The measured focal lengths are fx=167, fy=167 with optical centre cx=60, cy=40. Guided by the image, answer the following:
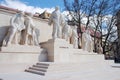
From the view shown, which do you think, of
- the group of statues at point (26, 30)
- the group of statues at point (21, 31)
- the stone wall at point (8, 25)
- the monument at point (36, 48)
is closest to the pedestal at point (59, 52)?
the monument at point (36, 48)

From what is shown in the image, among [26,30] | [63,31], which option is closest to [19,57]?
[26,30]

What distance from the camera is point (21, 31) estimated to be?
1125 cm

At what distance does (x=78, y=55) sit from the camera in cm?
1241

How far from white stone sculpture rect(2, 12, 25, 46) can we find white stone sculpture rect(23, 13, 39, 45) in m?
0.38

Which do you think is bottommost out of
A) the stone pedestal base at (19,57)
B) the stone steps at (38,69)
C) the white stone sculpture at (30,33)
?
the stone steps at (38,69)

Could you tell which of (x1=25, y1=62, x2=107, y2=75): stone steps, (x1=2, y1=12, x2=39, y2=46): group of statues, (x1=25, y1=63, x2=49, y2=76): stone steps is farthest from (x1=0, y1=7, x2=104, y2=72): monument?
(x1=25, y1=62, x2=107, y2=75): stone steps

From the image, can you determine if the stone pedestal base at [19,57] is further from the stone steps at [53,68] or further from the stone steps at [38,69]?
the stone steps at [53,68]

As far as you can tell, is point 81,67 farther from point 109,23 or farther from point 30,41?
point 109,23

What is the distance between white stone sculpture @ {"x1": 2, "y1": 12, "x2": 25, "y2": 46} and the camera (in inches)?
400

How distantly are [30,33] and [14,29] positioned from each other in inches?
53.1

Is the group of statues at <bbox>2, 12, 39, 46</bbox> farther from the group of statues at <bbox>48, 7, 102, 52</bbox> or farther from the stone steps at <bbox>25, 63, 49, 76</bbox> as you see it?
the stone steps at <bbox>25, 63, 49, 76</bbox>

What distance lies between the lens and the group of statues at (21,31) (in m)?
10.3

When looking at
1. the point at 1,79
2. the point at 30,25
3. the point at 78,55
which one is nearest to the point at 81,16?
the point at 78,55

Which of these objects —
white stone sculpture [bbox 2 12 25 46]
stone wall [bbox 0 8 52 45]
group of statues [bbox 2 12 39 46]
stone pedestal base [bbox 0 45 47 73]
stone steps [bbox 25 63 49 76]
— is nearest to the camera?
stone steps [bbox 25 63 49 76]
